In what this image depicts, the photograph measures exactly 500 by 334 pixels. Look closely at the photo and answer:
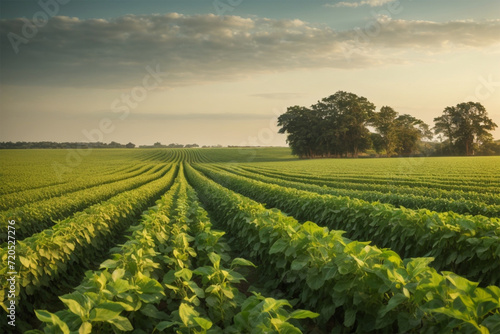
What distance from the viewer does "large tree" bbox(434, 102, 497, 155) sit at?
276 ft

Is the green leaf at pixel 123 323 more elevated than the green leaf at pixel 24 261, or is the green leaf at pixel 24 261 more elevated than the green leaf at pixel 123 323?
the green leaf at pixel 123 323

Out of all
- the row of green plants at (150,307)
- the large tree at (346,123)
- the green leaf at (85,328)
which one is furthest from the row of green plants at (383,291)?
the large tree at (346,123)

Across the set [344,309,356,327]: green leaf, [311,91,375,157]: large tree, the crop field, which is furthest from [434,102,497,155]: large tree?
[344,309,356,327]: green leaf

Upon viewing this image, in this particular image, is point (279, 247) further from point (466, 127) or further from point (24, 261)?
point (466, 127)

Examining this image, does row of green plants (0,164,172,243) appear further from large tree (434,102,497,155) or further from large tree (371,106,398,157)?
large tree (434,102,497,155)

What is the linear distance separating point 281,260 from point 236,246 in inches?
163

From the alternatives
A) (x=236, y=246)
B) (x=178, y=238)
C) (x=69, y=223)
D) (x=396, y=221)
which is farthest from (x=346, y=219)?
(x=69, y=223)

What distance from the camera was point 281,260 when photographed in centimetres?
534

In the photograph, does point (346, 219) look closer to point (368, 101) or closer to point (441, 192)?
point (441, 192)

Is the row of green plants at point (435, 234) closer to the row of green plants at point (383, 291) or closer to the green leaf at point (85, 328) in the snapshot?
the row of green plants at point (383, 291)

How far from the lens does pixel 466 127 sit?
85.6 meters

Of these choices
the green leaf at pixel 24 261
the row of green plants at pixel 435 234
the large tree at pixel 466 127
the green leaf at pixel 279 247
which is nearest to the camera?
the green leaf at pixel 279 247

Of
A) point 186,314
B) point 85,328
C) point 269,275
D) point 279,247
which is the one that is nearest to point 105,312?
Answer: point 85,328

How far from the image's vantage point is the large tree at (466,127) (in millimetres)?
84188
